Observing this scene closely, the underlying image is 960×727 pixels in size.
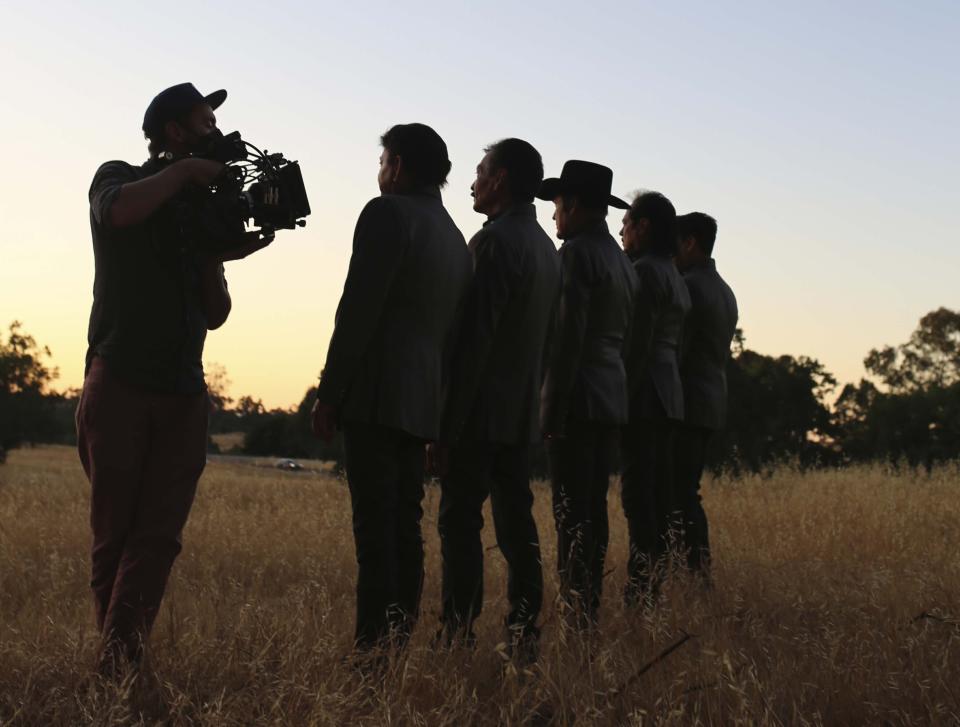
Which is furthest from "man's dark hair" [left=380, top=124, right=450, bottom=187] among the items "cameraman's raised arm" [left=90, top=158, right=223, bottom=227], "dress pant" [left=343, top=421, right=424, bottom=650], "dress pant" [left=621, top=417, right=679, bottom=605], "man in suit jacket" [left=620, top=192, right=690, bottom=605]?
"dress pant" [left=621, top=417, right=679, bottom=605]

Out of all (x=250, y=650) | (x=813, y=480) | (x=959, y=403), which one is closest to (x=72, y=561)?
(x=250, y=650)

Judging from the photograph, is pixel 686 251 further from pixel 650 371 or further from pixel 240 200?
pixel 240 200

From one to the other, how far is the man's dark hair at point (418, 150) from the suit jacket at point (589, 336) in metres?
1.06

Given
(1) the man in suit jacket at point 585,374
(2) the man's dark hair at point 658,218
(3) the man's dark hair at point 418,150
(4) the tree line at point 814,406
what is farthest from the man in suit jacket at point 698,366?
(4) the tree line at point 814,406

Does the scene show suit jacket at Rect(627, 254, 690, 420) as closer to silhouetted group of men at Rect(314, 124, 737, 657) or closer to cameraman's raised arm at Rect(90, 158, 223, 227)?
silhouetted group of men at Rect(314, 124, 737, 657)

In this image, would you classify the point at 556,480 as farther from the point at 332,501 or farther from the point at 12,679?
the point at 332,501

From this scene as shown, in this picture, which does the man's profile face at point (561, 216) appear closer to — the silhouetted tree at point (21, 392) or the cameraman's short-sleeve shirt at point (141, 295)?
the cameraman's short-sleeve shirt at point (141, 295)

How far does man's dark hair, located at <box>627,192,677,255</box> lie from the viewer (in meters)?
7.61

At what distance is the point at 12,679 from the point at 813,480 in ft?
41.4

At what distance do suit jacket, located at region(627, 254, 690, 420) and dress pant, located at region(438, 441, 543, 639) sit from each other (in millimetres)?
1684

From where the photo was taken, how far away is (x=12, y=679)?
469 cm

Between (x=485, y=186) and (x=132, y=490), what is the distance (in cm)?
226

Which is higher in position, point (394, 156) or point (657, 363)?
point (394, 156)

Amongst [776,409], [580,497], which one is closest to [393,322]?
[580,497]
